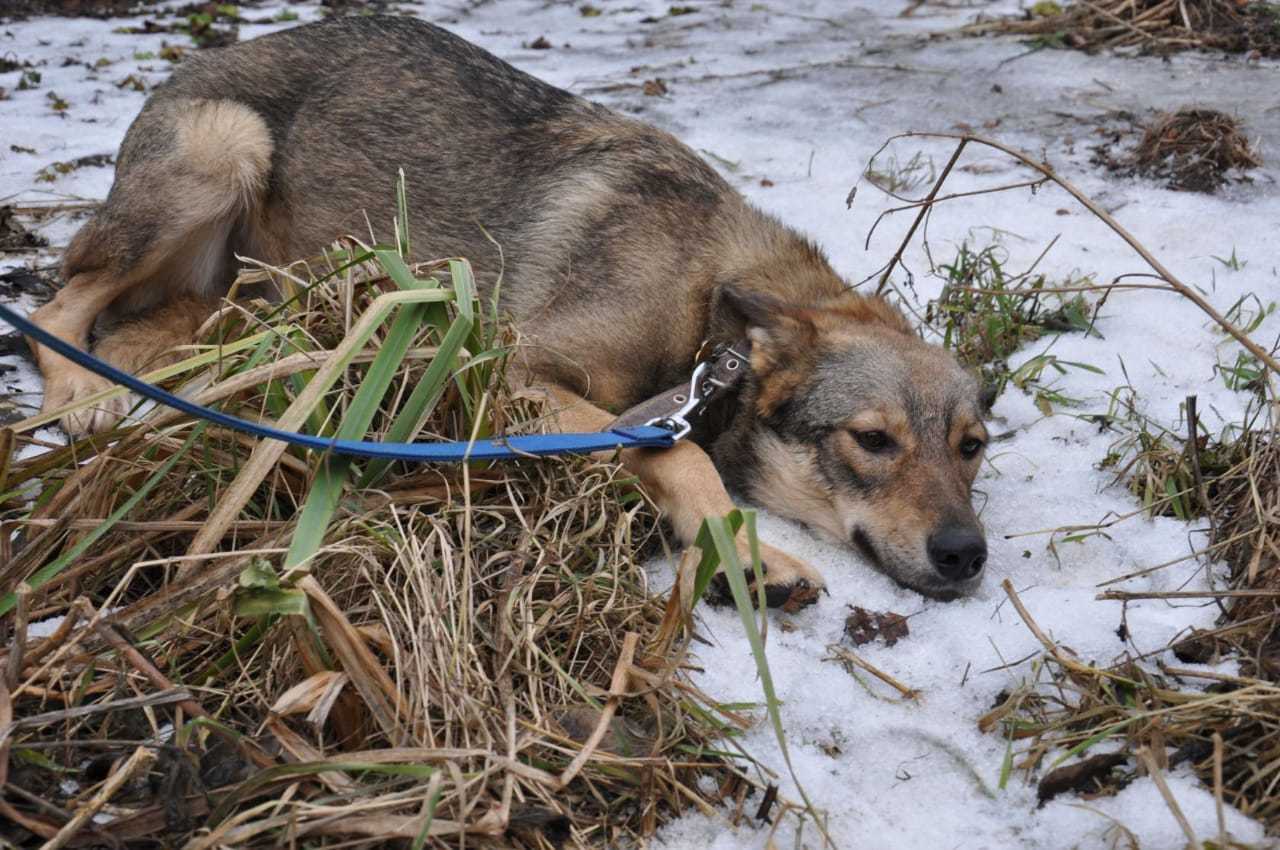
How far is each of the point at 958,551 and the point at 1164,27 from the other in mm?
5955

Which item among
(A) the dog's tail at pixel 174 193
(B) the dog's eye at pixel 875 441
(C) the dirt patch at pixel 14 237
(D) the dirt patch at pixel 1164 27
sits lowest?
(B) the dog's eye at pixel 875 441

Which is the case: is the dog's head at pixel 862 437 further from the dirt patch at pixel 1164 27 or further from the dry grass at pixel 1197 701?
the dirt patch at pixel 1164 27

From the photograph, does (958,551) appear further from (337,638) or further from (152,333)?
(152,333)

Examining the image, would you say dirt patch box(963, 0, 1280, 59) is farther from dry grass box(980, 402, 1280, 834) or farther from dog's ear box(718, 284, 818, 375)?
dry grass box(980, 402, 1280, 834)

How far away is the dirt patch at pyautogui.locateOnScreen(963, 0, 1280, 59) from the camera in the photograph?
7145 mm

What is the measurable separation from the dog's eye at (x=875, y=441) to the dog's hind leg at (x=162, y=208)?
277 centimetres

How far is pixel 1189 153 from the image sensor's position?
560 centimetres

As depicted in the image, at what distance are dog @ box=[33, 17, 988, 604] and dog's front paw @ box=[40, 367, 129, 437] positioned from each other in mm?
11

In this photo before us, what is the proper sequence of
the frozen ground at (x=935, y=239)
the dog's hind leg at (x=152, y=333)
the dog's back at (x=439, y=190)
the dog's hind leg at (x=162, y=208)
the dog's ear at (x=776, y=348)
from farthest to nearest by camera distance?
the dog's hind leg at (x=162, y=208) → the dog's hind leg at (x=152, y=333) → the dog's back at (x=439, y=190) → the dog's ear at (x=776, y=348) → the frozen ground at (x=935, y=239)

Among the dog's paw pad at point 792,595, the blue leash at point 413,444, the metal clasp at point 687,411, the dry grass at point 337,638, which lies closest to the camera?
the dry grass at point 337,638

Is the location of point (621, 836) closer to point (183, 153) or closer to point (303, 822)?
point (303, 822)

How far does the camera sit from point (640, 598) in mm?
2910

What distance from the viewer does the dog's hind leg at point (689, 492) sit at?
3082mm

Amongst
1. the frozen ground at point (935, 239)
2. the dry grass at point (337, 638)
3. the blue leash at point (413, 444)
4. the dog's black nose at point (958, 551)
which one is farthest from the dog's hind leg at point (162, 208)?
the dog's black nose at point (958, 551)
